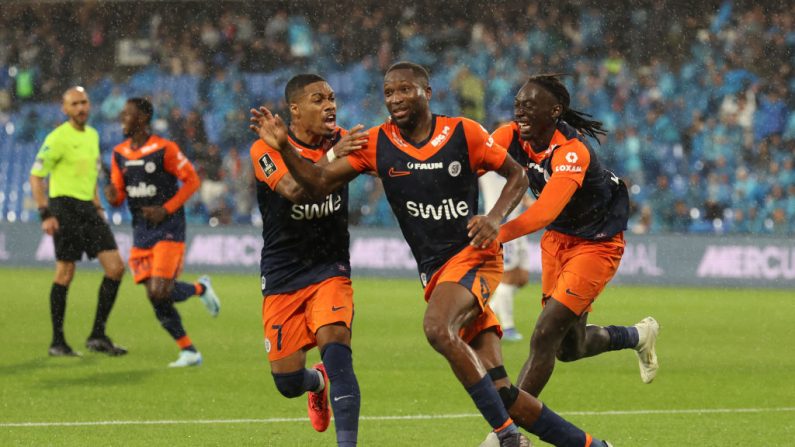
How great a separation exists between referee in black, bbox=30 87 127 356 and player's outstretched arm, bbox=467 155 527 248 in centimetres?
632

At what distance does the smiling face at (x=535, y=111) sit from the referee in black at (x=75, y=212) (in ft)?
19.3

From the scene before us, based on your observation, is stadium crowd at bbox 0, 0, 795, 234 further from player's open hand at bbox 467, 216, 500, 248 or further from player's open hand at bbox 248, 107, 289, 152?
player's open hand at bbox 248, 107, 289, 152

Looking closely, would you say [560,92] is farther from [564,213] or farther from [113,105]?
[113,105]

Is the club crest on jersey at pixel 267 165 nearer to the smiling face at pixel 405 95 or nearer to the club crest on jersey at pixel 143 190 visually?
the smiling face at pixel 405 95

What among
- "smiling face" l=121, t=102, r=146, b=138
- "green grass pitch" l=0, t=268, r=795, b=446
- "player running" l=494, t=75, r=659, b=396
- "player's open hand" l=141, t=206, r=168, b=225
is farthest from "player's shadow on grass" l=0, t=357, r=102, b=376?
"player running" l=494, t=75, r=659, b=396

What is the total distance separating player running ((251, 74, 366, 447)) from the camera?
6.74 metres

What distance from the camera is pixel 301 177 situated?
639cm

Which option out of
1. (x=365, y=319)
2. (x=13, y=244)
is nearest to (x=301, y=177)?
(x=365, y=319)

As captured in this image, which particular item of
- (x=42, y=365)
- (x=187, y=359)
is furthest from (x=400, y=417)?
(x=42, y=365)

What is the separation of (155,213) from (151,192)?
403 millimetres

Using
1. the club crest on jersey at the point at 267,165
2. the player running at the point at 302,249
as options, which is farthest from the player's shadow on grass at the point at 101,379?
the club crest on jersey at the point at 267,165

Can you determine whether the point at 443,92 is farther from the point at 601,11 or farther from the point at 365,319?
the point at 365,319

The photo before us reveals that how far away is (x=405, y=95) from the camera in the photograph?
251 inches

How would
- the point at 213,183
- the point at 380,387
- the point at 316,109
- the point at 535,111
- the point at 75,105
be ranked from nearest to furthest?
1. the point at 316,109
2. the point at 535,111
3. the point at 380,387
4. the point at 75,105
5. the point at 213,183
